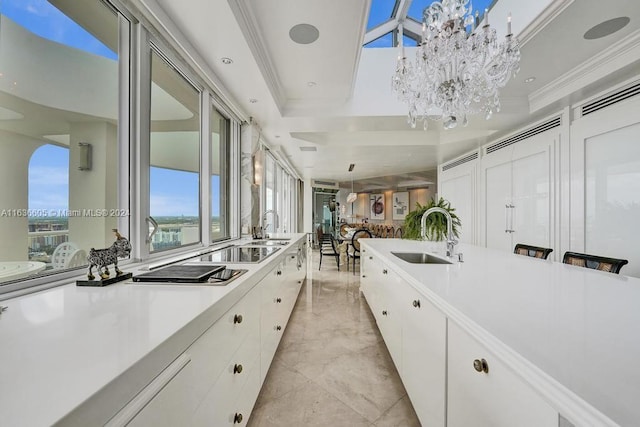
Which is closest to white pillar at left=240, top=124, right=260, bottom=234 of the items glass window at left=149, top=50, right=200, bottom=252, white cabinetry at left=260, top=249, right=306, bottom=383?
glass window at left=149, top=50, right=200, bottom=252

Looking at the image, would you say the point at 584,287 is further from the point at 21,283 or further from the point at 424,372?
the point at 21,283

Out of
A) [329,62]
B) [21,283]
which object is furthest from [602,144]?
[21,283]

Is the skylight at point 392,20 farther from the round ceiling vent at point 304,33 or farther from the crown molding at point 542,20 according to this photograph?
the round ceiling vent at point 304,33

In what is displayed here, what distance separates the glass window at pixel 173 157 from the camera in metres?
1.93

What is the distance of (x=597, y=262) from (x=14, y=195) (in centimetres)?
341

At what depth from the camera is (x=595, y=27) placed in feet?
7.03

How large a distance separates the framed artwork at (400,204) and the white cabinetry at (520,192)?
6867 millimetres

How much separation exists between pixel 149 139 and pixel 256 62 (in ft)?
3.88

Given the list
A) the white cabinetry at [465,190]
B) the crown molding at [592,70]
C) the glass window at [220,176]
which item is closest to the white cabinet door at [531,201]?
the crown molding at [592,70]

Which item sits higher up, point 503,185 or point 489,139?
point 489,139

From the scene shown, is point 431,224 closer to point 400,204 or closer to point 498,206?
point 498,206

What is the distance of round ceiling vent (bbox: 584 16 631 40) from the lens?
2049 mm

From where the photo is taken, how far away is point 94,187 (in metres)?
1.44

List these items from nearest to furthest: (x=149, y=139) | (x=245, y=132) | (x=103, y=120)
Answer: (x=103, y=120), (x=149, y=139), (x=245, y=132)
